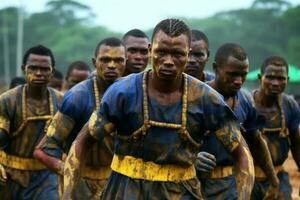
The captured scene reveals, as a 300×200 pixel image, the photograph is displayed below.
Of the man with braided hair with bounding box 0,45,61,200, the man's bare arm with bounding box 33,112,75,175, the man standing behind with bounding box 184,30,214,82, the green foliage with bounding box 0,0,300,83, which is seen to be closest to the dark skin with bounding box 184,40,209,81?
the man standing behind with bounding box 184,30,214,82

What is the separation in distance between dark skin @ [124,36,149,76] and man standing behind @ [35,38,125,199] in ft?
1.86

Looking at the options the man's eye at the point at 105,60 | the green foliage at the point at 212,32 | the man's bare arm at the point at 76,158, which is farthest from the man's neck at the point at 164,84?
the green foliage at the point at 212,32

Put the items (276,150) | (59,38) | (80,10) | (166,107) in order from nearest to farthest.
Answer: (166,107), (276,150), (59,38), (80,10)

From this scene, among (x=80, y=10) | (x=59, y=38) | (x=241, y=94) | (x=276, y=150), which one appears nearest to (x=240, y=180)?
(x=241, y=94)

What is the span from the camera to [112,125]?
4.86 metres

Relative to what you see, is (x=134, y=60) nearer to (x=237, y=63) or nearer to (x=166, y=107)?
(x=237, y=63)

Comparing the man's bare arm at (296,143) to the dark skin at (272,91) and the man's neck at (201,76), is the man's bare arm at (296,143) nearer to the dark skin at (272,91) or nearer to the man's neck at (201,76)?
the dark skin at (272,91)

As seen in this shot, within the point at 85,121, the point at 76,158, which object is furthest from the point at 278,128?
the point at 76,158

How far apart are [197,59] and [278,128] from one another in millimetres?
1321

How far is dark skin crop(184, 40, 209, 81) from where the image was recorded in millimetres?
7816

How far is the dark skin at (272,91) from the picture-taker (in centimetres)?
838

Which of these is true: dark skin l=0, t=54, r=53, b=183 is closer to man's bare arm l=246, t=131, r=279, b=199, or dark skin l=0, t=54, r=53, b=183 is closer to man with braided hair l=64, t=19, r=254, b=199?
man's bare arm l=246, t=131, r=279, b=199

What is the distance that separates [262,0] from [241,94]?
6682 centimetres

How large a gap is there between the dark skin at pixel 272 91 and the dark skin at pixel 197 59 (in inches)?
37.3
